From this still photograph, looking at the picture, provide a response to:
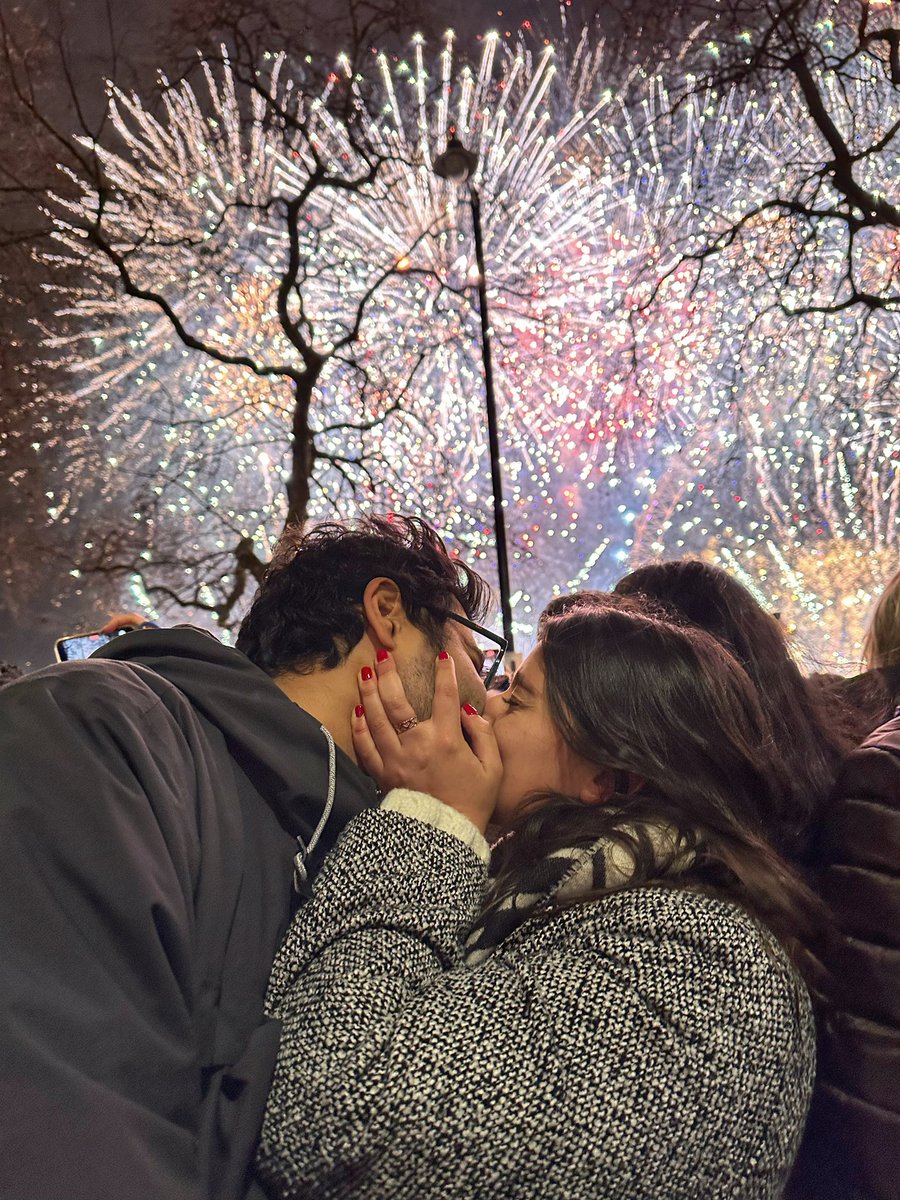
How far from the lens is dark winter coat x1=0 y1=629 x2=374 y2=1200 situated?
0.98 m

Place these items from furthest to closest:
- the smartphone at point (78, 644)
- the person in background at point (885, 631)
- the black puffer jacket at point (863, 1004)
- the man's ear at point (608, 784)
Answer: the smartphone at point (78, 644) → the person in background at point (885, 631) → the man's ear at point (608, 784) → the black puffer jacket at point (863, 1004)

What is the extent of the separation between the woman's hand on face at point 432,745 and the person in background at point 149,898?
0.07 m

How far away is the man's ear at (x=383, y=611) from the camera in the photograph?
1937mm

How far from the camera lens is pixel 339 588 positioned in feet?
6.55

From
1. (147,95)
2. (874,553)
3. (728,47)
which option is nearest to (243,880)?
(728,47)

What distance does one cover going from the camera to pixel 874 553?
12.7 meters

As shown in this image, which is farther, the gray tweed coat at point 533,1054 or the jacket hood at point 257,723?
the jacket hood at point 257,723

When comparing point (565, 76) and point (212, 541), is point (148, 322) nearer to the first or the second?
point (212, 541)

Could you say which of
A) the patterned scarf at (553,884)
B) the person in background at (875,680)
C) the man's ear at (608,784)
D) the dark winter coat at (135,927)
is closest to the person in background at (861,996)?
the patterned scarf at (553,884)

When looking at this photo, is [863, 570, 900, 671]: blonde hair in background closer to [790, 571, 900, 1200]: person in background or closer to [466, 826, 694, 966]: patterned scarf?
[790, 571, 900, 1200]: person in background

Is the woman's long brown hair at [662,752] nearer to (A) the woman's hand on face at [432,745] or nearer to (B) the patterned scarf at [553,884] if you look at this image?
(B) the patterned scarf at [553,884]

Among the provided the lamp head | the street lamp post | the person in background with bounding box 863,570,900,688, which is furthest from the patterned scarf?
the lamp head

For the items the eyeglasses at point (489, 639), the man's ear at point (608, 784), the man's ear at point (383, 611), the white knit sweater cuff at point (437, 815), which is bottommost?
the man's ear at point (608, 784)

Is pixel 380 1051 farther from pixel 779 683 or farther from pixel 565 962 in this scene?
pixel 779 683
